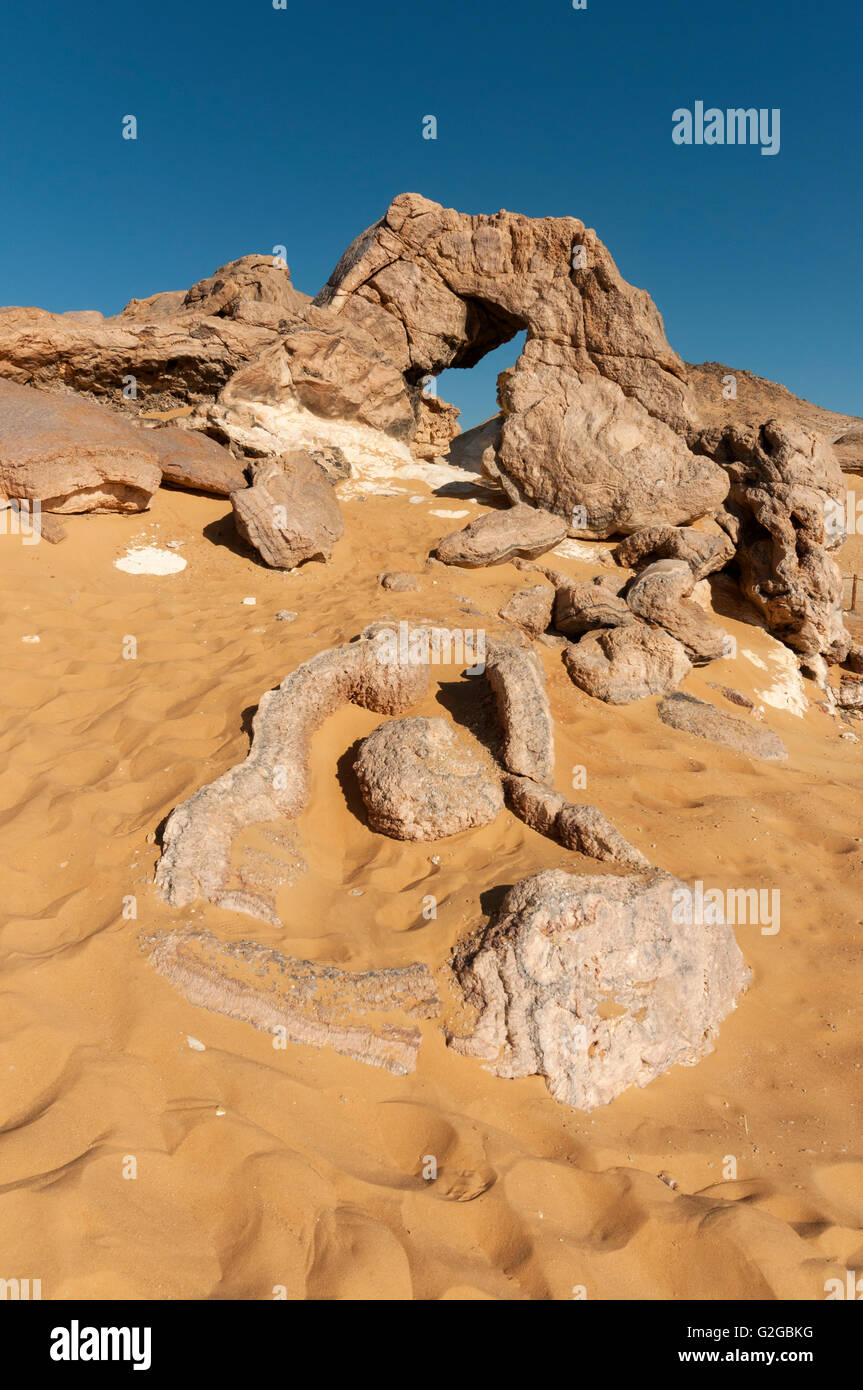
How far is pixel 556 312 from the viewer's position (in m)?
8.82

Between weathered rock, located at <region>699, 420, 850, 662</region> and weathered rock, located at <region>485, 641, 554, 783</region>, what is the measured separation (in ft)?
15.7

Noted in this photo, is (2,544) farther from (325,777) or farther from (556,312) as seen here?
(556,312)

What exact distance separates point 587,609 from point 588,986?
12.6 ft

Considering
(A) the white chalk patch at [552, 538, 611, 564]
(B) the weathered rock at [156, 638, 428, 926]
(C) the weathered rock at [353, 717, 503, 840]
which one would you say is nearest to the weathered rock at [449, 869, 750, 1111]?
(C) the weathered rock at [353, 717, 503, 840]

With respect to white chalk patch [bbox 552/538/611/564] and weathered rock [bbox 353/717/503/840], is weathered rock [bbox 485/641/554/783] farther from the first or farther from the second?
white chalk patch [bbox 552/538/611/564]

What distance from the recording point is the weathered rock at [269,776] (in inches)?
103

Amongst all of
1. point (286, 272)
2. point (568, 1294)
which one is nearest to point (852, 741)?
point (568, 1294)

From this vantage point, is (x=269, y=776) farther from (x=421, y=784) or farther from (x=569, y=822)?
(x=569, y=822)

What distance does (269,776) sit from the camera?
3152mm

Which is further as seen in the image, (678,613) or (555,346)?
(555,346)

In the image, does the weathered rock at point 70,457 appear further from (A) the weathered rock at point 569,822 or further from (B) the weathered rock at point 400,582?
(A) the weathered rock at point 569,822

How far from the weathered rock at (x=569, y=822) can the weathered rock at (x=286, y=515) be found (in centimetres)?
379

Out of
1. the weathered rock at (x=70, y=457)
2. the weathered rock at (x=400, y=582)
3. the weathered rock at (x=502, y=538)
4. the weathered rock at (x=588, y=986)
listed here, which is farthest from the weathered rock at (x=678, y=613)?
the weathered rock at (x=70, y=457)

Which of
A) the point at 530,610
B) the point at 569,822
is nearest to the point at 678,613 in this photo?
the point at 530,610
